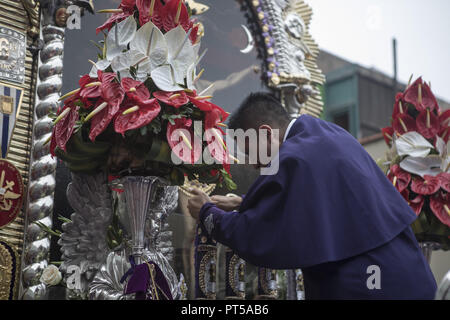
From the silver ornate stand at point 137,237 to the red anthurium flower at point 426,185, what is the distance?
157 cm

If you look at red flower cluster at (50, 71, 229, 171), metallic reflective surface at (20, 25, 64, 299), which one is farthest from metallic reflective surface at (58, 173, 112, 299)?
red flower cluster at (50, 71, 229, 171)

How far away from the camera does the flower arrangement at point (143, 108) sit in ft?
7.63

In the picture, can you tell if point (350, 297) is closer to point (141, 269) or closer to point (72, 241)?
point (141, 269)

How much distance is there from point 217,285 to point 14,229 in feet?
3.59

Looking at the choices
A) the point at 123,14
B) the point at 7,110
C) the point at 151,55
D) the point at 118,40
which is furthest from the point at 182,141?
the point at 7,110

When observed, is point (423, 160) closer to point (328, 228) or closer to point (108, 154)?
point (328, 228)

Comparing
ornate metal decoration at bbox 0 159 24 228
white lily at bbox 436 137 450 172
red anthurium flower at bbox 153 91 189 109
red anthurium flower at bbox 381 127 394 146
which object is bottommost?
ornate metal decoration at bbox 0 159 24 228

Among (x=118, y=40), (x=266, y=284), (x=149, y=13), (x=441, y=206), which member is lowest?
(x=266, y=284)

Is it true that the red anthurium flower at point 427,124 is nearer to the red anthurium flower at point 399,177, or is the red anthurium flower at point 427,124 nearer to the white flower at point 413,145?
the white flower at point 413,145

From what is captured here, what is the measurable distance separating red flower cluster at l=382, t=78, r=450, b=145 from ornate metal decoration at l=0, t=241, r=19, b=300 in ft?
7.37

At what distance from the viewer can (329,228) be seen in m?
2.21

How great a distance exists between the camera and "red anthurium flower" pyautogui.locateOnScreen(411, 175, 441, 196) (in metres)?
3.51

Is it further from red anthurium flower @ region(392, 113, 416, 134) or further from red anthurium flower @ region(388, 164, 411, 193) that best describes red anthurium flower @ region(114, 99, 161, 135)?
red anthurium flower @ region(392, 113, 416, 134)

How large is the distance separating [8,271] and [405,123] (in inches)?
92.2
